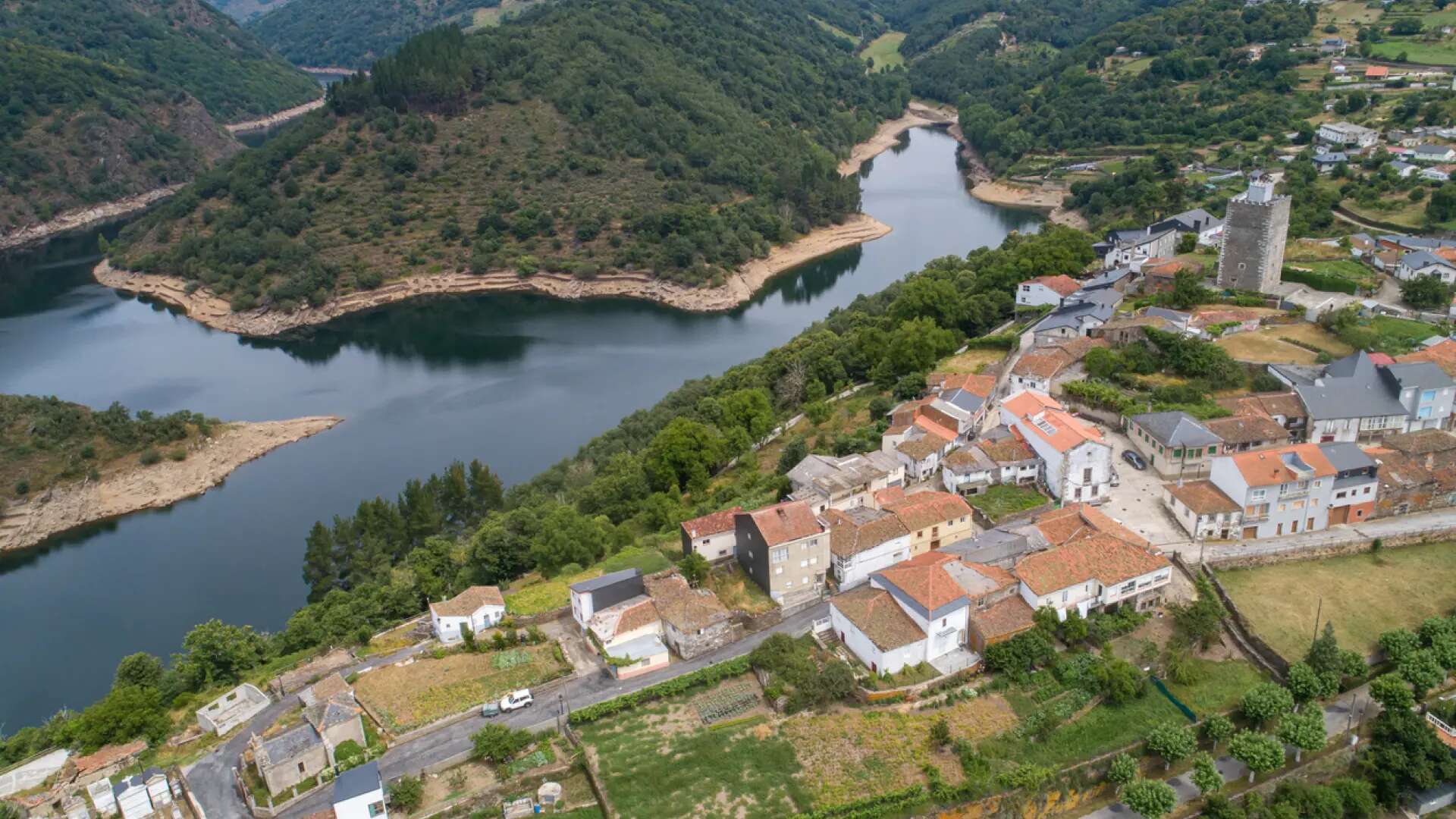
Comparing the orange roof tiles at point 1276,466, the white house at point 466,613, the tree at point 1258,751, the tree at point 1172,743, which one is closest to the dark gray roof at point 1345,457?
the orange roof tiles at point 1276,466

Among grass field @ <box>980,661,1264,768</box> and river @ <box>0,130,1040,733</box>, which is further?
river @ <box>0,130,1040,733</box>

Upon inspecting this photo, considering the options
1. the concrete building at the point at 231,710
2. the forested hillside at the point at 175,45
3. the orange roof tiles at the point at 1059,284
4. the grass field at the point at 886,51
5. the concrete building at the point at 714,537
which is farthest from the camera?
the grass field at the point at 886,51

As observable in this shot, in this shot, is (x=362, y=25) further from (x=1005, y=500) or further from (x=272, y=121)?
(x=1005, y=500)

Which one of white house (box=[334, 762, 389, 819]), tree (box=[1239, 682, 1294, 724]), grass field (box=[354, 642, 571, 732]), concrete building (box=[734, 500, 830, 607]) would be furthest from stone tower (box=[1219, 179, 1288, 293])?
white house (box=[334, 762, 389, 819])

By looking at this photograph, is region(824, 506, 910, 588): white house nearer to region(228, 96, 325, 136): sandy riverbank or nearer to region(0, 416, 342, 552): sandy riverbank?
region(0, 416, 342, 552): sandy riverbank

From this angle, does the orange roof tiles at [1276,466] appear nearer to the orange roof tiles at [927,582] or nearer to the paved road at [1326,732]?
the paved road at [1326,732]
